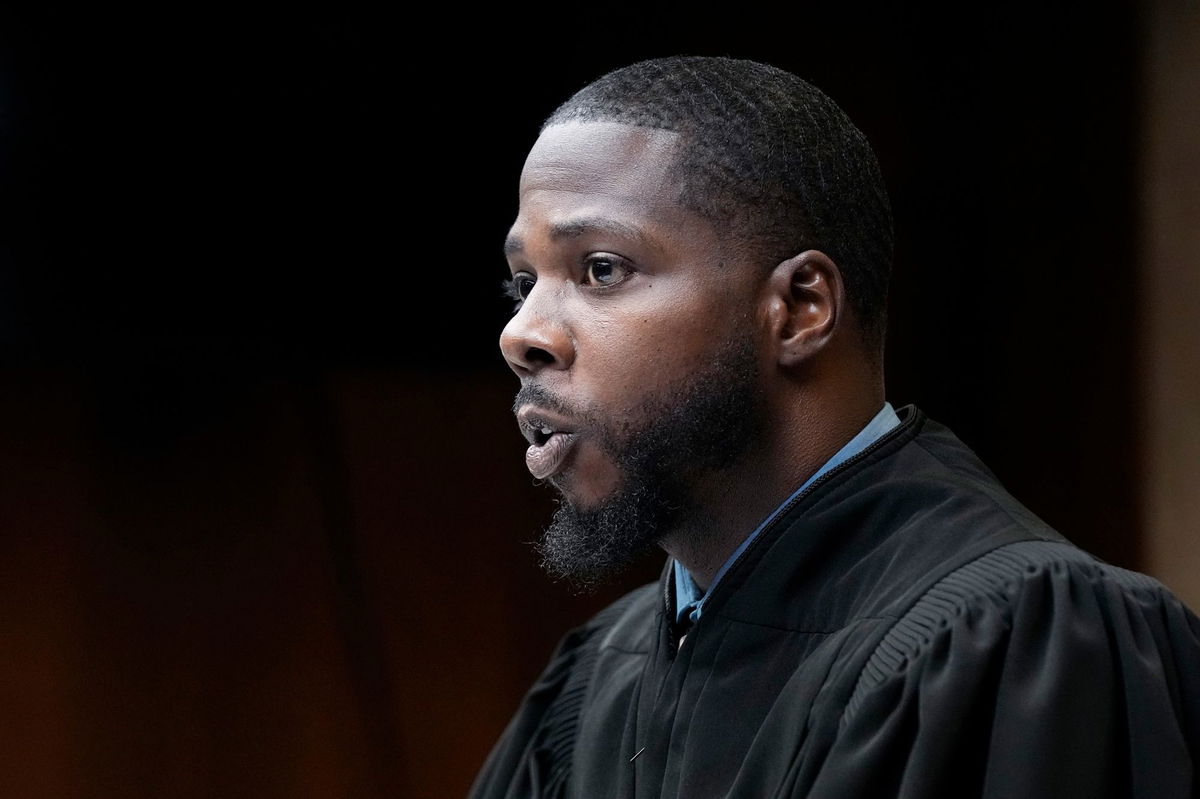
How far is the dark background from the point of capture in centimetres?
207

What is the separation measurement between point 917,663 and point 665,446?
1.05 feet

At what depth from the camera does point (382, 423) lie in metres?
2.34

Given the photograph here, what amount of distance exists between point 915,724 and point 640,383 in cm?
39

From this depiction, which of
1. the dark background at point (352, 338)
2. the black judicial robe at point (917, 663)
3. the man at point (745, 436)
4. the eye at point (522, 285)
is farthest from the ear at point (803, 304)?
the dark background at point (352, 338)

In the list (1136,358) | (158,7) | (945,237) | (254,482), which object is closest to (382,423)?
(254,482)

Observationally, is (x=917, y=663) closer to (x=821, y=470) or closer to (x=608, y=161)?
(x=821, y=470)

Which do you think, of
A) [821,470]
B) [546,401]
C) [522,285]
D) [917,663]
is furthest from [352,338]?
[917,663]

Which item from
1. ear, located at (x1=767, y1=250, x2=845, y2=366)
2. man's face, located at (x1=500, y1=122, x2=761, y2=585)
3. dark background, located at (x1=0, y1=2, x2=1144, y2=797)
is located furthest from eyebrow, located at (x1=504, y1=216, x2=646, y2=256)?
dark background, located at (x1=0, y1=2, x2=1144, y2=797)

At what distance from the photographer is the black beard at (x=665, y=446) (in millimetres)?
1337

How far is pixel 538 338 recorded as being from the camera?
134 centimetres

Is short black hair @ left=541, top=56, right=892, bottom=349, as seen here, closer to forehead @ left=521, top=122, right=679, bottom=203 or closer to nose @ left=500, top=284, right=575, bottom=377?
forehead @ left=521, top=122, right=679, bottom=203

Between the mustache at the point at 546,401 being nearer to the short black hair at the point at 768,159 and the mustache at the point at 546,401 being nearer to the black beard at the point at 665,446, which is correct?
the black beard at the point at 665,446

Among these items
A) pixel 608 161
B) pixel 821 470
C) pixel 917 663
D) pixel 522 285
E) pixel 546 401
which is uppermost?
pixel 608 161

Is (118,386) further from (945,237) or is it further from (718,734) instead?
(945,237)
